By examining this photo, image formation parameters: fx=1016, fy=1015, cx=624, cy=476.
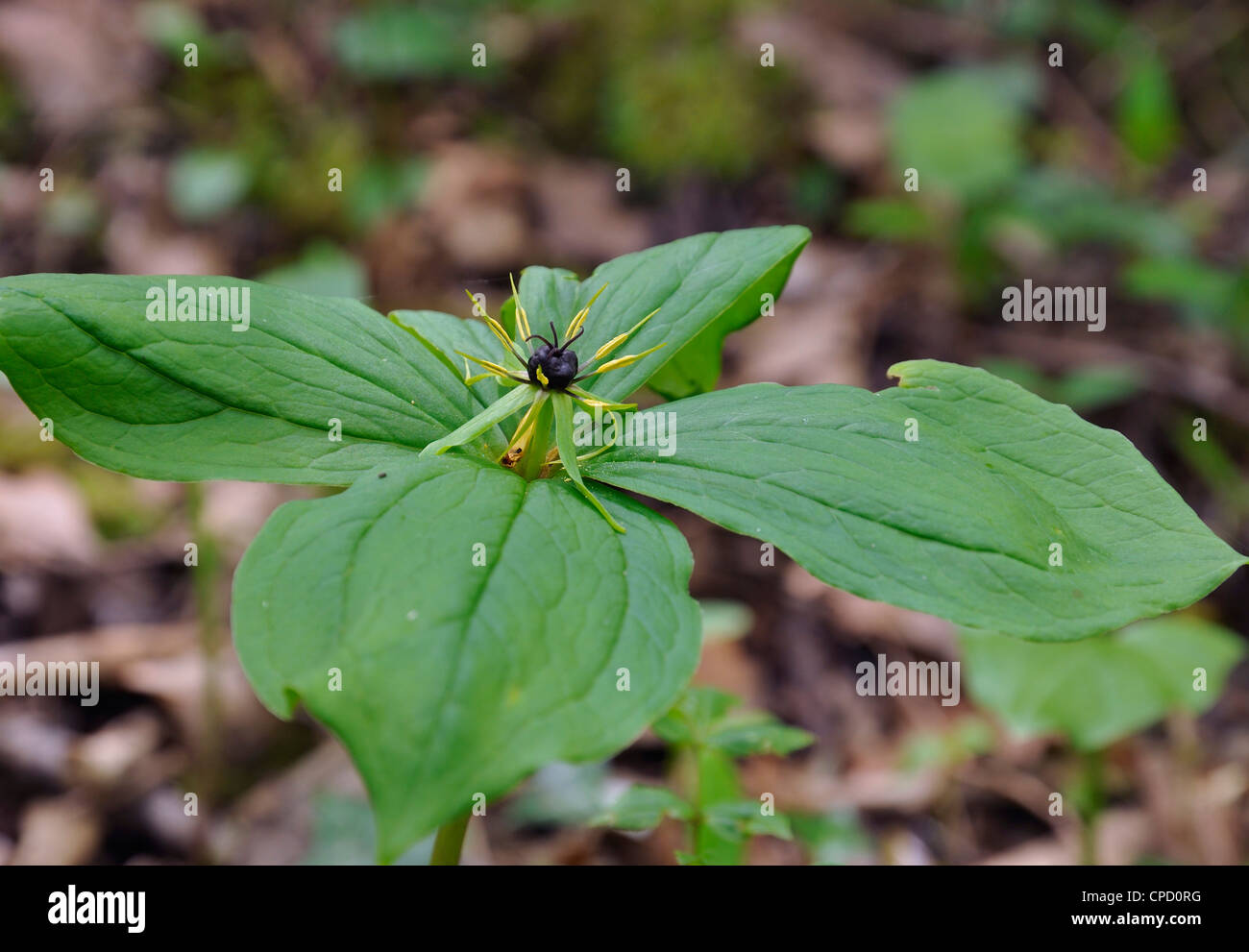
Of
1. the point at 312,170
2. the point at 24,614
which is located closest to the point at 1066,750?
the point at 24,614

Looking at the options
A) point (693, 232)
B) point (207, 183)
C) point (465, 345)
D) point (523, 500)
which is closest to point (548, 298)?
point (465, 345)

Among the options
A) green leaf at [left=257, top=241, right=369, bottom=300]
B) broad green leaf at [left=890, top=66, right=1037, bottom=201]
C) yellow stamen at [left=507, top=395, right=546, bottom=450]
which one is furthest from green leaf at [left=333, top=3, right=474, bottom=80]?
yellow stamen at [left=507, top=395, right=546, bottom=450]

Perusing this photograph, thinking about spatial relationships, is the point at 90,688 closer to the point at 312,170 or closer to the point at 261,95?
the point at 312,170

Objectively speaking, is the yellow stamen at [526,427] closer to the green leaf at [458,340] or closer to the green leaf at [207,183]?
the green leaf at [458,340]

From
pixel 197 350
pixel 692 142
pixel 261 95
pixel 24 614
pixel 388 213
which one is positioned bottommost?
pixel 24 614

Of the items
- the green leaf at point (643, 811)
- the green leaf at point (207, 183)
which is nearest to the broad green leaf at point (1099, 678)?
the green leaf at point (643, 811)

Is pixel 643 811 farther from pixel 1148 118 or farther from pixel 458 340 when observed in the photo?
pixel 1148 118
